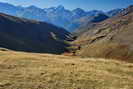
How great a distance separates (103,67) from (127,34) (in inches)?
1039

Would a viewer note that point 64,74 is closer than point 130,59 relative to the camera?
Yes

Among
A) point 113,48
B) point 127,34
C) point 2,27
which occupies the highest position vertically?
point 2,27

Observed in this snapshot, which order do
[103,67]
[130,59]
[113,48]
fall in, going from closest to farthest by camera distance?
[103,67] < [130,59] < [113,48]

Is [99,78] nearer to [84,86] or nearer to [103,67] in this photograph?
[84,86]

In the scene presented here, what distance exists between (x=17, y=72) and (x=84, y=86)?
7.64 m

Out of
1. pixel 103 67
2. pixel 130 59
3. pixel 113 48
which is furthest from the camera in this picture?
pixel 113 48

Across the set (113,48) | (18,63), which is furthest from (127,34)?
(18,63)

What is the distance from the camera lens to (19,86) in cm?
1712

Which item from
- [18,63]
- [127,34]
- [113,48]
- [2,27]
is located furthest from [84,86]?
[2,27]

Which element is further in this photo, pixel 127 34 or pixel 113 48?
pixel 127 34

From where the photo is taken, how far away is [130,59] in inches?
1512

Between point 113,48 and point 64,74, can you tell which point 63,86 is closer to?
point 64,74

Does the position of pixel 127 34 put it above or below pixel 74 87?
above

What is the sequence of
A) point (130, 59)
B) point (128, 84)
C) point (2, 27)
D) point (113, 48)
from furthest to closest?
point (2, 27) < point (113, 48) < point (130, 59) < point (128, 84)
